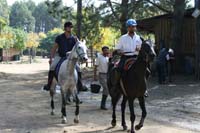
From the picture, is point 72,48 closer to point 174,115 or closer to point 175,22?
point 174,115

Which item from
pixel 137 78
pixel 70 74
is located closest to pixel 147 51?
pixel 137 78

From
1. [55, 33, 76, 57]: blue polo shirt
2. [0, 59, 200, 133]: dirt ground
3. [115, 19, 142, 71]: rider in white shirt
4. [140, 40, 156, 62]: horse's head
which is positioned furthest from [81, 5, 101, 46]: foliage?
[140, 40, 156, 62]: horse's head

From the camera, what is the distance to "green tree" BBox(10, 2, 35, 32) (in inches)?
6521

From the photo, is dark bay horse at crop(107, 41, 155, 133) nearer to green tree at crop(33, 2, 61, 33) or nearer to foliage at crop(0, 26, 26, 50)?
foliage at crop(0, 26, 26, 50)

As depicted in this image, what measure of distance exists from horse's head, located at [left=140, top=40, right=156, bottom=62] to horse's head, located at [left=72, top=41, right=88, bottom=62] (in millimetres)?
2041

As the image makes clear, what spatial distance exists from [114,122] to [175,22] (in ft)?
57.2

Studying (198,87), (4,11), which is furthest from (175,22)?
(4,11)

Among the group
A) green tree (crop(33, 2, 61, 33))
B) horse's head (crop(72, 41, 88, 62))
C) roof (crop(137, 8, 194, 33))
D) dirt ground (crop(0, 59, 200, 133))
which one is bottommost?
dirt ground (crop(0, 59, 200, 133))

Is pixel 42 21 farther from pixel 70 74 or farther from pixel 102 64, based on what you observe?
pixel 70 74

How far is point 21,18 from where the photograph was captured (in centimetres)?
16725

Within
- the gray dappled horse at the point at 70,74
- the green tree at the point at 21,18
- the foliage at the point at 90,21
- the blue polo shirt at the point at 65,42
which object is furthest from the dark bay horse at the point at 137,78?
the green tree at the point at 21,18

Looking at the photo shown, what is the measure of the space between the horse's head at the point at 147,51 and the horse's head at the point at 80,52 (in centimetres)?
204

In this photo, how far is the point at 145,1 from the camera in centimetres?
2731

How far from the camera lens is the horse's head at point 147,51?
31.4 feet
